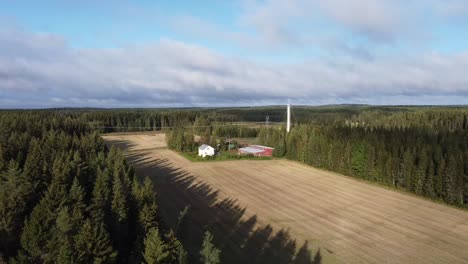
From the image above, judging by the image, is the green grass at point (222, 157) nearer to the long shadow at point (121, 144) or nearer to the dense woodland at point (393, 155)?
the dense woodland at point (393, 155)

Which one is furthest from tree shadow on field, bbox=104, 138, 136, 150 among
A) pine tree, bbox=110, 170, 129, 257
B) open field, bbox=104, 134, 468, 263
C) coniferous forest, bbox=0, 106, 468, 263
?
pine tree, bbox=110, 170, 129, 257

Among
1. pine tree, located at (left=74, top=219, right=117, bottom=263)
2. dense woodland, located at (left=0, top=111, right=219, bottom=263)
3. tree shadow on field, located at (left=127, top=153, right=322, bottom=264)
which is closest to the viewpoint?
pine tree, located at (left=74, top=219, right=117, bottom=263)

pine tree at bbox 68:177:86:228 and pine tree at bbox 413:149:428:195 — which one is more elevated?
pine tree at bbox 68:177:86:228

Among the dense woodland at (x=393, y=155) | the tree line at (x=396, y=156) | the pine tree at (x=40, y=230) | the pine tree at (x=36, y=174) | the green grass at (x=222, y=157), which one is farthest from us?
the green grass at (x=222, y=157)

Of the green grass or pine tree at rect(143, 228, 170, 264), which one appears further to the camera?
the green grass

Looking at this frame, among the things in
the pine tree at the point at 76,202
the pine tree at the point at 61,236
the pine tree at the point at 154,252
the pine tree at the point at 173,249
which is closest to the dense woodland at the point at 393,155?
the pine tree at the point at 173,249

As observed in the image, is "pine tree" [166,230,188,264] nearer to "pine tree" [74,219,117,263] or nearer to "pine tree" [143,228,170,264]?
"pine tree" [143,228,170,264]

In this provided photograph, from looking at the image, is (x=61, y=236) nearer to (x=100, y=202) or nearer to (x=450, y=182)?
(x=100, y=202)
